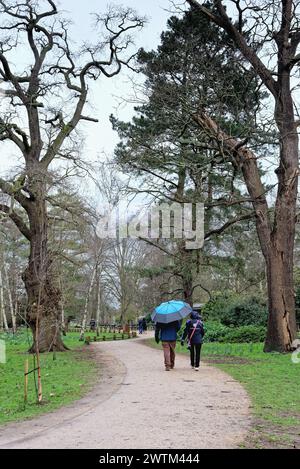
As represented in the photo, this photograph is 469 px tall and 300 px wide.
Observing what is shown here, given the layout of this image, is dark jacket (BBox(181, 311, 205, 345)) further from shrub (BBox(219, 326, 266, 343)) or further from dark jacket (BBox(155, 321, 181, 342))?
shrub (BBox(219, 326, 266, 343))

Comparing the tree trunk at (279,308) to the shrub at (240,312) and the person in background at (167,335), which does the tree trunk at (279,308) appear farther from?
the shrub at (240,312)

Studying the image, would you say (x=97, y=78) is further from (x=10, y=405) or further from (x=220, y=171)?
(x=10, y=405)

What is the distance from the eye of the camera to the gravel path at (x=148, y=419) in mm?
5949

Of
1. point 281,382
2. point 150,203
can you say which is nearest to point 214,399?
point 281,382

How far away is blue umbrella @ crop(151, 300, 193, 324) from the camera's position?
12844mm

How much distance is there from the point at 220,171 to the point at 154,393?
1506 centimetres

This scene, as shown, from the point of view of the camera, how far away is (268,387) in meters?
10.5

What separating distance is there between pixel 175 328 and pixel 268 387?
10.4ft

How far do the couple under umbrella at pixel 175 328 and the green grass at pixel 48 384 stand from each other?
2102 mm

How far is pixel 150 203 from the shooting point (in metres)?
21.9

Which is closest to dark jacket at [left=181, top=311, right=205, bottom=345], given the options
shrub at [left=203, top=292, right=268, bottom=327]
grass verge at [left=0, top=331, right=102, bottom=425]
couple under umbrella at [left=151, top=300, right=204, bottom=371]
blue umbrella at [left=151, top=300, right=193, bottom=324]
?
couple under umbrella at [left=151, top=300, right=204, bottom=371]

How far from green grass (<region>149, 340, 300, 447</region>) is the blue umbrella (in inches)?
76.1

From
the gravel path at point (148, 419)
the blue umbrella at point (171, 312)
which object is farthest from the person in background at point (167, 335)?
the gravel path at point (148, 419)

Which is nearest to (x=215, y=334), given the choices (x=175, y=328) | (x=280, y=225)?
(x=280, y=225)
